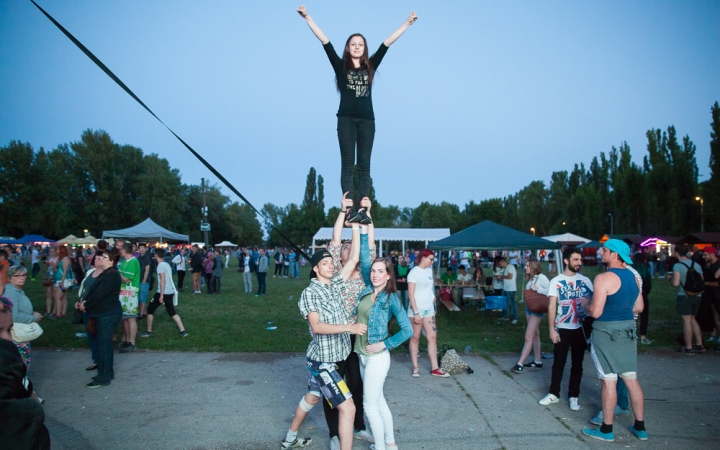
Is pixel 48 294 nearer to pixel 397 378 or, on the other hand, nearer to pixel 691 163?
pixel 397 378

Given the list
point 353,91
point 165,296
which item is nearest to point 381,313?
point 353,91

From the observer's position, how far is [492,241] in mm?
13242

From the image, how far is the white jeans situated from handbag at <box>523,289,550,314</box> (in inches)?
152

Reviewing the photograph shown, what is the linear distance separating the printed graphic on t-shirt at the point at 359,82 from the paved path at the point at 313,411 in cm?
333

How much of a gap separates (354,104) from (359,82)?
20 cm

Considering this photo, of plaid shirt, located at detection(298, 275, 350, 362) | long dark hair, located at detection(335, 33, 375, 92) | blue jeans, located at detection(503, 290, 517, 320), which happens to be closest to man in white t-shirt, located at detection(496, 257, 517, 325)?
blue jeans, located at detection(503, 290, 517, 320)

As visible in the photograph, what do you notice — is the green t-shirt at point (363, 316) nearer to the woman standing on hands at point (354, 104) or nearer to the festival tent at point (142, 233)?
the woman standing on hands at point (354, 104)

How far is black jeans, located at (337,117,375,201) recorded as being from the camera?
3.68 metres

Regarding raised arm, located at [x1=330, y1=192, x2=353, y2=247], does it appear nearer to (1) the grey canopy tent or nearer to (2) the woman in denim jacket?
(2) the woman in denim jacket

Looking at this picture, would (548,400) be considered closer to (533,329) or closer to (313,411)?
(533,329)

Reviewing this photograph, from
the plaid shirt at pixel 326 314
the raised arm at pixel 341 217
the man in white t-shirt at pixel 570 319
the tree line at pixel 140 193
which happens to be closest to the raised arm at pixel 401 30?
the raised arm at pixel 341 217

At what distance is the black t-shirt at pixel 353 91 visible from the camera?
3699 millimetres

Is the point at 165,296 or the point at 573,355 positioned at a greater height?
the point at 165,296

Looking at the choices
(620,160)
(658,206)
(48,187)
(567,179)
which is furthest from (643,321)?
(567,179)
